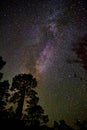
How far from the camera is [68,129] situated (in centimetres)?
4169

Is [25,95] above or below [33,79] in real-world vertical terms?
below

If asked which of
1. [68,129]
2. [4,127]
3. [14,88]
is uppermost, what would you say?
[14,88]

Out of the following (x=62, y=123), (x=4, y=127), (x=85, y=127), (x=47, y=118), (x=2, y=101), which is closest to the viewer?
(x=4, y=127)

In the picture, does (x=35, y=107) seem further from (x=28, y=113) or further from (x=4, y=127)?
(x=4, y=127)

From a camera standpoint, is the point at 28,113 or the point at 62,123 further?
the point at 62,123

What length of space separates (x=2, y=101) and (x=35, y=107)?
7.78 meters

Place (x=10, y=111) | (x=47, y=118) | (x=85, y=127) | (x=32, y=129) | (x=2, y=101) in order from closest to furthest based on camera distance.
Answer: (x=32, y=129) → (x=2, y=101) → (x=10, y=111) → (x=47, y=118) → (x=85, y=127)

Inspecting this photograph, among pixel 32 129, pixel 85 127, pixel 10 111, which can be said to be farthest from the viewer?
pixel 85 127

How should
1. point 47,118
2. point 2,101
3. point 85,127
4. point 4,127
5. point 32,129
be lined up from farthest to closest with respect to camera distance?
1. point 85,127
2. point 47,118
3. point 2,101
4. point 32,129
5. point 4,127

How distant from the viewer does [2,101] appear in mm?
34219

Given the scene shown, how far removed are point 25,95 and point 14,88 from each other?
7.96ft

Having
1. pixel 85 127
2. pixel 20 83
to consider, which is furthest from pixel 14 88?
pixel 85 127

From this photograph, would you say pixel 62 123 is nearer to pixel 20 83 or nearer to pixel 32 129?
pixel 20 83

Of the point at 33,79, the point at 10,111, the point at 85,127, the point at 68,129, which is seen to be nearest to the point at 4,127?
the point at 10,111
